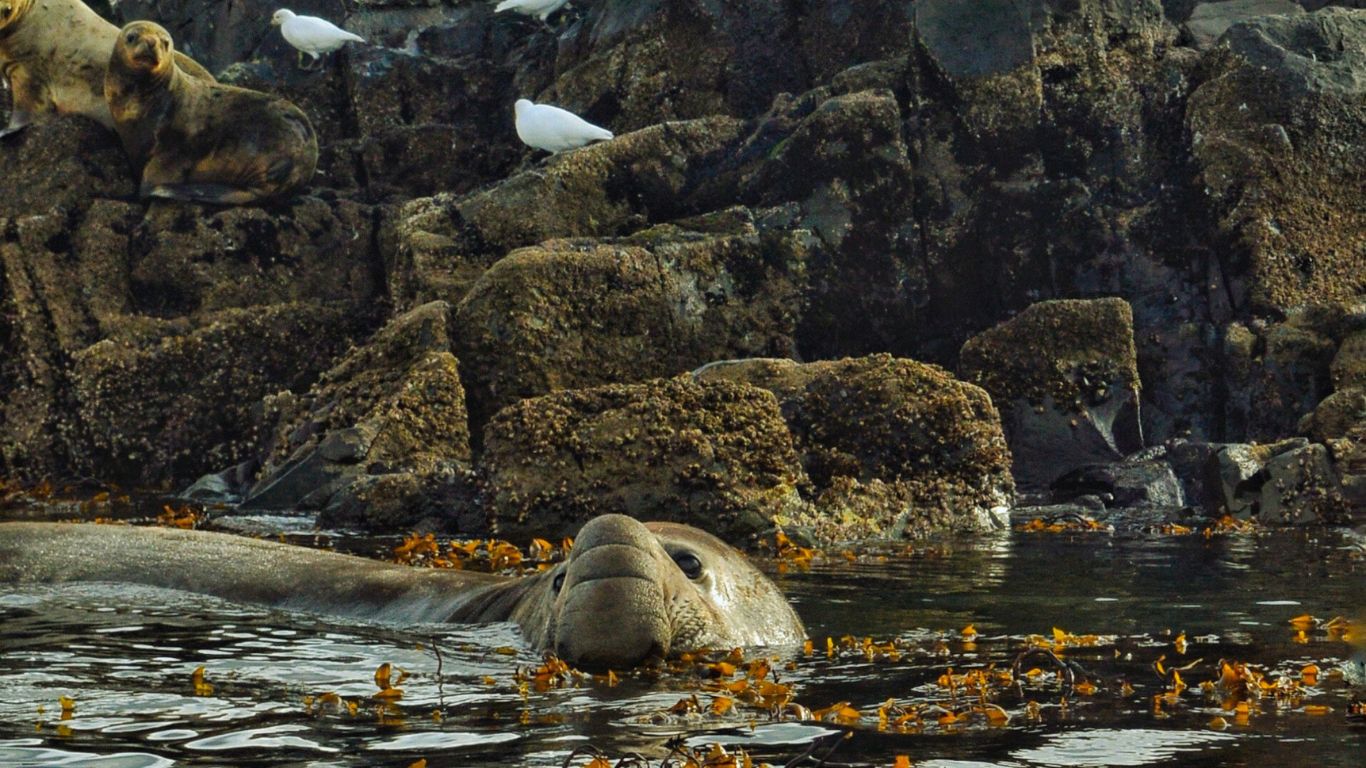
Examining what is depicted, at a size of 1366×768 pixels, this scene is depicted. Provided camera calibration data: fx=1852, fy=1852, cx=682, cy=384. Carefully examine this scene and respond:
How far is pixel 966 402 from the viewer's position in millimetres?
12586

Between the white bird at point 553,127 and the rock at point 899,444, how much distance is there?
197 inches

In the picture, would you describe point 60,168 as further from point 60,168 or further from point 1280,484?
point 1280,484

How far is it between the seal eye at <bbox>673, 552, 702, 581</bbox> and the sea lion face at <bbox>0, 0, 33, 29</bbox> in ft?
51.2

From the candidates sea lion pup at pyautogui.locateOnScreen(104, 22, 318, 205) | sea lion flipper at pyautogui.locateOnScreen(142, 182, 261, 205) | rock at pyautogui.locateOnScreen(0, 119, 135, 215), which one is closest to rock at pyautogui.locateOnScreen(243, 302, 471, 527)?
sea lion flipper at pyautogui.locateOnScreen(142, 182, 261, 205)

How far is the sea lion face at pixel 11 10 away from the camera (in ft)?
63.8

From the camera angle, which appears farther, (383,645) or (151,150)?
(151,150)

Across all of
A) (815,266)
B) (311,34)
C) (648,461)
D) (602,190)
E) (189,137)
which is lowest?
(648,461)

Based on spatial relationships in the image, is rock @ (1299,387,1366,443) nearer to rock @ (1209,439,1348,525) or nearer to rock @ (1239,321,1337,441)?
rock @ (1209,439,1348,525)

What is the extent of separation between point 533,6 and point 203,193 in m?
4.92

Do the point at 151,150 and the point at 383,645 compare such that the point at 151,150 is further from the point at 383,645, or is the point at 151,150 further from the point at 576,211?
the point at 383,645

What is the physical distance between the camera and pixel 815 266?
1642cm

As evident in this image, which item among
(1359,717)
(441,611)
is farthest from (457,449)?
(1359,717)

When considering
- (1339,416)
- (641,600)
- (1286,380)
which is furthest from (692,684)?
(1286,380)

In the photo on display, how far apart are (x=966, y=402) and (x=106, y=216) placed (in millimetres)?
9795
